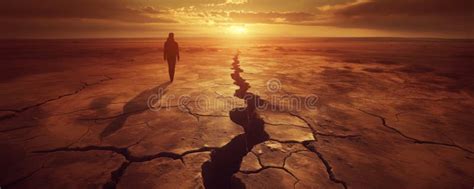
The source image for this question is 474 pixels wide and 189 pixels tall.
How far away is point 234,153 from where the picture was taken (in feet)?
9.11

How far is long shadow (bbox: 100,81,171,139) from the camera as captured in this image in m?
3.04

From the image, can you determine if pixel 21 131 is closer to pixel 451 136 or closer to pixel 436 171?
pixel 436 171

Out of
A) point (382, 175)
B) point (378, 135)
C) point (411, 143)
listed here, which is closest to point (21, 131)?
point (382, 175)

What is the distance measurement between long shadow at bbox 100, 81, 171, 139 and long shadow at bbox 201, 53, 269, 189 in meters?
1.41

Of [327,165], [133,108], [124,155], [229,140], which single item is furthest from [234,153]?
[133,108]

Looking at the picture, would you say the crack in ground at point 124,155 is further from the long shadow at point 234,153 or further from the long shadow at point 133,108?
the long shadow at point 133,108

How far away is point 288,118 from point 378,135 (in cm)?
116

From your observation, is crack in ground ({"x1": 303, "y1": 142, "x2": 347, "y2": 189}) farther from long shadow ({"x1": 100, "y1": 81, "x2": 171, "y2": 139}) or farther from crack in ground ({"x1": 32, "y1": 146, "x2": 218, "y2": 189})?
long shadow ({"x1": 100, "y1": 81, "x2": 171, "y2": 139})

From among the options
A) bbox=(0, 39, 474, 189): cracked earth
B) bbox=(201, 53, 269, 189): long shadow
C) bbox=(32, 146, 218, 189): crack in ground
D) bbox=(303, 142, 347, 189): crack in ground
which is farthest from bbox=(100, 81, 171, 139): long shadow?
bbox=(303, 142, 347, 189): crack in ground

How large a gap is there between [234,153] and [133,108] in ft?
6.71

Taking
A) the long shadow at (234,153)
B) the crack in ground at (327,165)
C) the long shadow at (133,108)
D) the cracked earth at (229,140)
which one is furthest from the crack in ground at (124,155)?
the crack in ground at (327,165)

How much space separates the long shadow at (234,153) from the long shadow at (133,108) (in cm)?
141

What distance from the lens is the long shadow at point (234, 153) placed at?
91.8 inches

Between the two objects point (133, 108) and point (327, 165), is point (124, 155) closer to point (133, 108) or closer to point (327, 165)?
point (133, 108)
